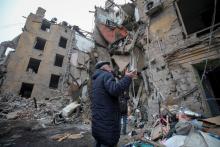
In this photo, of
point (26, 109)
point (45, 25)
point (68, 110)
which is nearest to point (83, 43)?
point (45, 25)

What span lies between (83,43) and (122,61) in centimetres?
1470

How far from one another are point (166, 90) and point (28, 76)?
17.6 metres

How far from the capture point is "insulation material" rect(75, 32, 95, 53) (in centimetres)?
2356

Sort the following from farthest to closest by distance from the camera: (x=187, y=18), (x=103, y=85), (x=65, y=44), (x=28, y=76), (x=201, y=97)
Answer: (x=65, y=44) → (x=28, y=76) → (x=187, y=18) → (x=201, y=97) → (x=103, y=85)

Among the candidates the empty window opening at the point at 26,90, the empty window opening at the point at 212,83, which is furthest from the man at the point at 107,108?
the empty window opening at the point at 26,90

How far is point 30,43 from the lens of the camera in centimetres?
1944

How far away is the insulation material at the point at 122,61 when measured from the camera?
433 inches

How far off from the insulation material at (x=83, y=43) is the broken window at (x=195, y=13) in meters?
17.6

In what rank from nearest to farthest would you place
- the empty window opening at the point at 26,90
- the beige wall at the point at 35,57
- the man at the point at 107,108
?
the man at the point at 107,108
the beige wall at the point at 35,57
the empty window opening at the point at 26,90

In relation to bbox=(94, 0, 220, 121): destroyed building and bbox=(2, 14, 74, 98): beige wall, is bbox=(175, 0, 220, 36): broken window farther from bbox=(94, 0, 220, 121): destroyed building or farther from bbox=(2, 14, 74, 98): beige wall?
bbox=(2, 14, 74, 98): beige wall

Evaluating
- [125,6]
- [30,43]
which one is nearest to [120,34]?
[125,6]

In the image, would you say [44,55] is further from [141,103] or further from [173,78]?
[173,78]

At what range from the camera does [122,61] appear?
11.3 m

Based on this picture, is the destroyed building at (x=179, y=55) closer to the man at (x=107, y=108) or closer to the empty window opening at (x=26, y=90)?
the man at (x=107, y=108)
